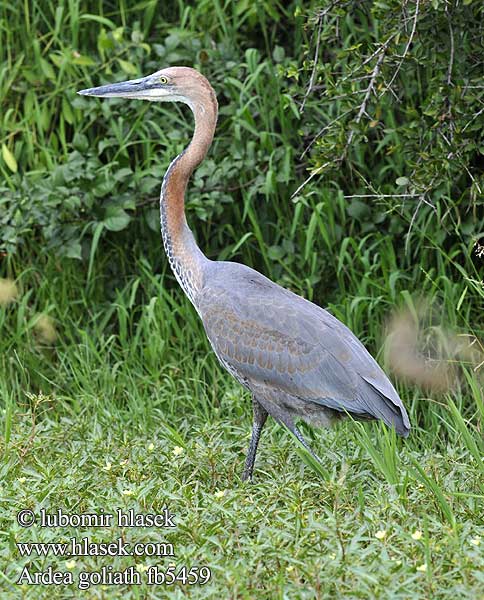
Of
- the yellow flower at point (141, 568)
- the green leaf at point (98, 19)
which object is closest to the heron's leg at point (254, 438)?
the yellow flower at point (141, 568)

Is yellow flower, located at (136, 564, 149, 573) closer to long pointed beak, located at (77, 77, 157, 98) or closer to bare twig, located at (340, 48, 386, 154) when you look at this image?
bare twig, located at (340, 48, 386, 154)

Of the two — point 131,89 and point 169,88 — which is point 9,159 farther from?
point 169,88

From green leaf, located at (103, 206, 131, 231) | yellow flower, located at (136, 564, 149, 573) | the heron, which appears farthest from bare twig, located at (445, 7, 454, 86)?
yellow flower, located at (136, 564, 149, 573)

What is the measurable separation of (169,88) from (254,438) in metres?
1.81

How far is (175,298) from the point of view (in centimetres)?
659

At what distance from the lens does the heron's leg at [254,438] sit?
15.3ft

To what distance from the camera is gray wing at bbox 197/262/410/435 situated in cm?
465

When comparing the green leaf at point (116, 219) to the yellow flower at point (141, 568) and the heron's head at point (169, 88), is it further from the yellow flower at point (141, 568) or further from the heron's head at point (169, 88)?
the yellow flower at point (141, 568)

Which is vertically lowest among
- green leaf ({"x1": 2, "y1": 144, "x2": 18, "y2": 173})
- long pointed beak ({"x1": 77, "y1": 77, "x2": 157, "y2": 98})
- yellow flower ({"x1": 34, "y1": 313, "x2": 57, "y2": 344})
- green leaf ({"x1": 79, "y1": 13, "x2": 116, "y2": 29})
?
yellow flower ({"x1": 34, "y1": 313, "x2": 57, "y2": 344})

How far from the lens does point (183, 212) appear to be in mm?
5336

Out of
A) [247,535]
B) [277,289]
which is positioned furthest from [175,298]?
[247,535]

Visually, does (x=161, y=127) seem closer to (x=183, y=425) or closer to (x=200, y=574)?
(x=183, y=425)

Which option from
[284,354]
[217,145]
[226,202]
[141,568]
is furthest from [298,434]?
[217,145]

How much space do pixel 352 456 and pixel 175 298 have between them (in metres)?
2.07
